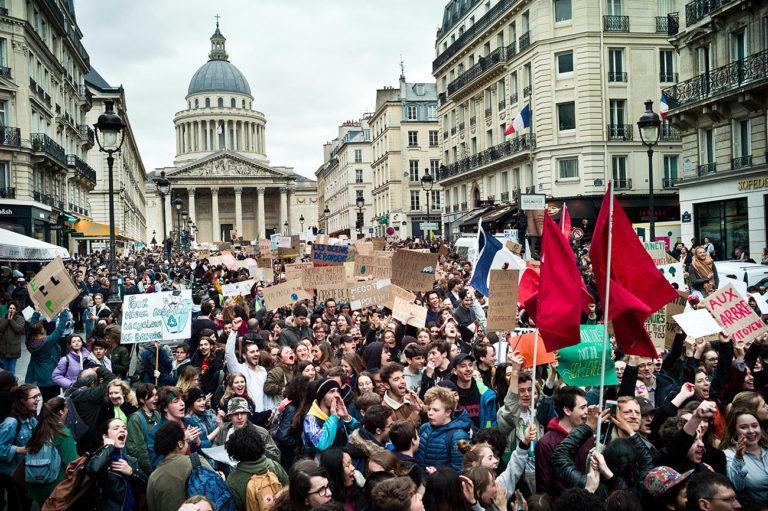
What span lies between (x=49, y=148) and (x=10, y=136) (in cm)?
391

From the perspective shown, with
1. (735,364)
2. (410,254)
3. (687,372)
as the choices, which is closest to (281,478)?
(735,364)

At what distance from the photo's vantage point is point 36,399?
620cm

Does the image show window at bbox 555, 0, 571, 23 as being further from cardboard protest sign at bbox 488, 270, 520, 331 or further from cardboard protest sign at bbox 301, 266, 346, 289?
cardboard protest sign at bbox 488, 270, 520, 331

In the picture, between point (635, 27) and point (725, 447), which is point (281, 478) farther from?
point (635, 27)

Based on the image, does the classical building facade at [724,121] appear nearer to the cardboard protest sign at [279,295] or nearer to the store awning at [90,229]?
the cardboard protest sign at [279,295]

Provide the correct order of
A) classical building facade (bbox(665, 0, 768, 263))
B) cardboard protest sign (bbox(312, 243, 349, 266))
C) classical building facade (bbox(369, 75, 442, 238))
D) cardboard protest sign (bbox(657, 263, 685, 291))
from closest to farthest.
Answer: cardboard protest sign (bbox(657, 263, 685, 291)) → cardboard protest sign (bbox(312, 243, 349, 266)) → classical building facade (bbox(665, 0, 768, 263)) → classical building facade (bbox(369, 75, 442, 238))

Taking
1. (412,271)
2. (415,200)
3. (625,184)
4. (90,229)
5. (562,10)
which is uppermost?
(562,10)

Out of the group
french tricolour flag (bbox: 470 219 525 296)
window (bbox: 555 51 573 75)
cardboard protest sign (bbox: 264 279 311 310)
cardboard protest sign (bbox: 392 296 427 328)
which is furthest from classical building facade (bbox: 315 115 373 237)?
cardboard protest sign (bbox: 392 296 427 328)

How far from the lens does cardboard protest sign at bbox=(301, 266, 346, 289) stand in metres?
13.2

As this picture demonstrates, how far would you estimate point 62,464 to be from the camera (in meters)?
5.83

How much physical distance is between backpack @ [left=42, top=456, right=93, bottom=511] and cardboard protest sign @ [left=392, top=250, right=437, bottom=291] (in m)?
7.48

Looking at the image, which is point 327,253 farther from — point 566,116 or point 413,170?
point 413,170

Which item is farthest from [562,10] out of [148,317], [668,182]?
[148,317]

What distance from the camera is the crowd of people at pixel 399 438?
433 centimetres
